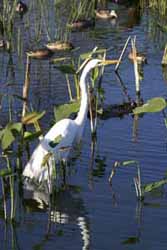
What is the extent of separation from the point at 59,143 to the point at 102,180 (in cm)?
64

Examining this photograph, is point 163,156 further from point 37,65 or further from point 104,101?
point 37,65

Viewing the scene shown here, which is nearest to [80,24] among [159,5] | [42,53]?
[159,5]

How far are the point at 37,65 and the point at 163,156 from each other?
5.26 metres

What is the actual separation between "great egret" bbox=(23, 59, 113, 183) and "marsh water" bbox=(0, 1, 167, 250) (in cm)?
26

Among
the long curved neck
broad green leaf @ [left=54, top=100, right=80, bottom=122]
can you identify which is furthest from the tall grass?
broad green leaf @ [left=54, top=100, right=80, bottom=122]

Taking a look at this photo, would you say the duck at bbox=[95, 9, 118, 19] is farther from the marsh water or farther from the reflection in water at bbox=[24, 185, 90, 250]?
the reflection in water at bbox=[24, 185, 90, 250]

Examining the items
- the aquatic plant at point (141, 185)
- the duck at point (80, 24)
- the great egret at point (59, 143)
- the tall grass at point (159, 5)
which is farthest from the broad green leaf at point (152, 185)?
the tall grass at point (159, 5)

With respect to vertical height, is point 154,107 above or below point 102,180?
above

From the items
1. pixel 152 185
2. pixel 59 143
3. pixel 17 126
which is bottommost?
pixel 152 185

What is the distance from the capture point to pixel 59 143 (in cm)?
910

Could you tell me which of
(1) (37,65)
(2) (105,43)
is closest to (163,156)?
(1) (37,65)

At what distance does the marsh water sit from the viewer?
7.75 m

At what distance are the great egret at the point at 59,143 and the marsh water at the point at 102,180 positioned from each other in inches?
10.4

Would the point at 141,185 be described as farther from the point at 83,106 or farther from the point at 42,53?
the point at 42,53
